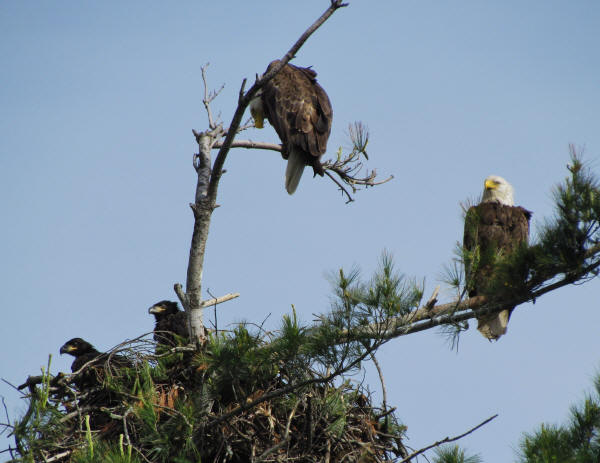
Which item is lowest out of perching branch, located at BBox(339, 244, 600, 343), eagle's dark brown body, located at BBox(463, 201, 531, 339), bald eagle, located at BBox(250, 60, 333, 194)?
perching branch, located at BBox(339, 244, 600, 343)

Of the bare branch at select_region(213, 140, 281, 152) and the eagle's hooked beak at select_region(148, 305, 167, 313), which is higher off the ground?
the bare branch at select_region(213, 140, 281, 152)

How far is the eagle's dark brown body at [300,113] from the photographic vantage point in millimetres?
6016

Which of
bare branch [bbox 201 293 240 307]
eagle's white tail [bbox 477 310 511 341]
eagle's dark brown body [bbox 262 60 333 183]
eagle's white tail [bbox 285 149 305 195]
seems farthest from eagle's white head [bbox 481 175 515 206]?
bare branch [bbox 201 293 240 307]

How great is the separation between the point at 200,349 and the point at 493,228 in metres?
2.64

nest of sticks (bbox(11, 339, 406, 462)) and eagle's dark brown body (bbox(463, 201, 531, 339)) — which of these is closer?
nest of sticks (bbox(11, 339, 406, 462))

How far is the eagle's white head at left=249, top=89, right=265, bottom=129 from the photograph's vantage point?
6.61m

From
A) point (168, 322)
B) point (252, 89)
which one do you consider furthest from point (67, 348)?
point (252, 89)

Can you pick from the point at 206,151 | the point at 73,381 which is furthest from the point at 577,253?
the point at 73,381

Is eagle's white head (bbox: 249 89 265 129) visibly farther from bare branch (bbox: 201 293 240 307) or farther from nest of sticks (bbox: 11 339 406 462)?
nest of sticks (bbox: 11 339 406 462)

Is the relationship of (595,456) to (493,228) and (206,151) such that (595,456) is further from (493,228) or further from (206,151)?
(206,151)

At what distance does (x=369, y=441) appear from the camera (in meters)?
4.92

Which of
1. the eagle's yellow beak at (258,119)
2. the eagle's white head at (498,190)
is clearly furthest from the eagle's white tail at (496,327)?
the eagle's yellow beak at (258,119)

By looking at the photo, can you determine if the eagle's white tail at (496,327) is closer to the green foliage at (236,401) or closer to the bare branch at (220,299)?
the green foliage at (236,401)

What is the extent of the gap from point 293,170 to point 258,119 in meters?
0.93
